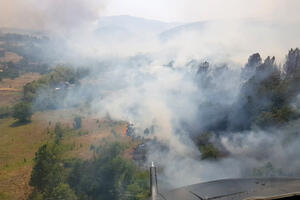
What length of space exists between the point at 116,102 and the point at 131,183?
2199cm

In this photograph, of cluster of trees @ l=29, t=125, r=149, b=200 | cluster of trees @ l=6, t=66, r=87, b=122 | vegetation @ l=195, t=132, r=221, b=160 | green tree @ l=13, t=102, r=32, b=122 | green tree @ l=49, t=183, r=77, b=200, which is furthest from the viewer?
cluster of trees @ l=6, t=66, r=87, b=122

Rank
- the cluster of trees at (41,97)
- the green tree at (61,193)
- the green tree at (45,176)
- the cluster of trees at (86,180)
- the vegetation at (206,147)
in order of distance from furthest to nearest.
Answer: the cluster of trees at (41,97) → the vegetation at (206,147) → the green tree at (45,176) → the cluster of trees at (86,180) → the green tree at (61,193)

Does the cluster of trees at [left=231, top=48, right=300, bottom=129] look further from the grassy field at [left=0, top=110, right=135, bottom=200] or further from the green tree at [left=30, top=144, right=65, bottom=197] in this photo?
the green tree at [left=30, top=144, right=65, bottom=197]

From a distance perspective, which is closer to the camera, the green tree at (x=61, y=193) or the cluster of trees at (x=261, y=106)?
the green tree at (x=61, y=193)

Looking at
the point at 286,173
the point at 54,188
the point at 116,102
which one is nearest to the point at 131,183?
the point at 54,188

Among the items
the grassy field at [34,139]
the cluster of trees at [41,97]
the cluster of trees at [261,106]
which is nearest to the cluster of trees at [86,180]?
the grassy field at [34,139]

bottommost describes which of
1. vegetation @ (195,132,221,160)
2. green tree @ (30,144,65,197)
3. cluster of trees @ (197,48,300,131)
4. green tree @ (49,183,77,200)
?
green tree @ (49,183,77,200)

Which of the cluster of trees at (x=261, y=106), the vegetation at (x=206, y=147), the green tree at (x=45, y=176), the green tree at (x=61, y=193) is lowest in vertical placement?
the green tree at (x=61, y=193)

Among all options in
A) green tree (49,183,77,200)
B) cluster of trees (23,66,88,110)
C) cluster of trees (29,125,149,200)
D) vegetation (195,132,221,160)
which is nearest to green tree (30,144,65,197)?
cluster of trees (29,125,149,200)

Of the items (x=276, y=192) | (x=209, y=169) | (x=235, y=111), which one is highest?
(x=235, y=111)

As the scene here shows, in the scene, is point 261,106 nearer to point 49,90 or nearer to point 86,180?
point 86,180

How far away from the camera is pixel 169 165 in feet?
56.1

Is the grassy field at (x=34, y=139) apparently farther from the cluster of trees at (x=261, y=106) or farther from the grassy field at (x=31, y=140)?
the cluster of trees at (x=261, y=106)

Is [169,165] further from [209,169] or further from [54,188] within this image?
[54,188]
